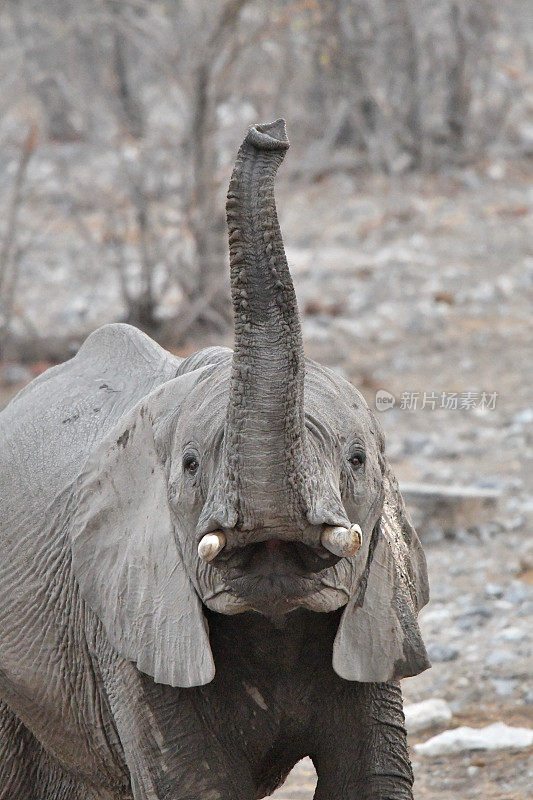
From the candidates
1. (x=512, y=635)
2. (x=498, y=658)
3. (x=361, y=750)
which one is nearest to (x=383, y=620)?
(x=361, y=750)

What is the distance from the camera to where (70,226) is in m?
11.9

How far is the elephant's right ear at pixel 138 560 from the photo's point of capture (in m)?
2.77

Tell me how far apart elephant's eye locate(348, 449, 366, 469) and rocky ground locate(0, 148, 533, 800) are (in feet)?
1.18

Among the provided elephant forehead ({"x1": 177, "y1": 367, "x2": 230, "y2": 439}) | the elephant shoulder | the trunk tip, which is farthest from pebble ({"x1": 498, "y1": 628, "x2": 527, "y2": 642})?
the trunk tip

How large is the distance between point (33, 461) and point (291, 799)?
128cm

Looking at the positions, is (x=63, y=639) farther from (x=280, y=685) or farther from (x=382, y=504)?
(x=382, y=504)

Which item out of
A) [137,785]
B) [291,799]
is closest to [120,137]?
[291,799]

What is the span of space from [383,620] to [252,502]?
65cm

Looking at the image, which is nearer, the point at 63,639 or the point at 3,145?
the point at 63,639

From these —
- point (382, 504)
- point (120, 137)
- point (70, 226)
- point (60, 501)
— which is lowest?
point (70, 226)

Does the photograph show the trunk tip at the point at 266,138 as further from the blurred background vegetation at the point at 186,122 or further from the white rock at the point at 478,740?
the blurred background vegetation at the point at 186,122

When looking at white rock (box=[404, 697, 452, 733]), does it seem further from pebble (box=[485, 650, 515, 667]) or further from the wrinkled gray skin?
the wrinkled gray skin

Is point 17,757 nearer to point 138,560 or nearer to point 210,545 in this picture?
point 138,560
